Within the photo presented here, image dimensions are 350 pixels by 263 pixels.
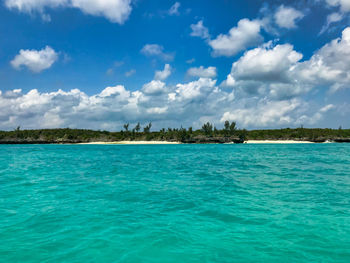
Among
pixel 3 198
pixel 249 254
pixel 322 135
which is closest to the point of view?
pixel 249 254

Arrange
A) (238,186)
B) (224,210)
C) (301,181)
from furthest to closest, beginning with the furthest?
(301,181) → (238,186) → (224,210)

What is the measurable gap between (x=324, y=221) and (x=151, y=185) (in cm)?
1291

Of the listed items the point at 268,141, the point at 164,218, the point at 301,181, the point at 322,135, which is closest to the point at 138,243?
the point at 164,218

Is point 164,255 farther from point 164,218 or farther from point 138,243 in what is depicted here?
point 164,218

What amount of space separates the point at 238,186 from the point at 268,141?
189370 millimetres

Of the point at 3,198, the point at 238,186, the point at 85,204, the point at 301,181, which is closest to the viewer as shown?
the point at 85,204

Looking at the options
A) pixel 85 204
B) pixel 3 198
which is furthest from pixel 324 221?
pixel 3 198

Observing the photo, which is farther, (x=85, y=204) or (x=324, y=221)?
(x=85, y=204)

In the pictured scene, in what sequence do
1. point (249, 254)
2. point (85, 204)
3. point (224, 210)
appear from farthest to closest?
point (85, 204), point (224, 210), point (249, 254)

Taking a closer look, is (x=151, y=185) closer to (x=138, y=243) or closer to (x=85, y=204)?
(x=85, y=204)

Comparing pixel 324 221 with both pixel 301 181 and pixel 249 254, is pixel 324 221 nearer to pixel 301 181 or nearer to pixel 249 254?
pixel 249 254

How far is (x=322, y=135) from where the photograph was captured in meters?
187

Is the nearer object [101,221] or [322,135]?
[101,221]

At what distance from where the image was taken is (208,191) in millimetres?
17453
